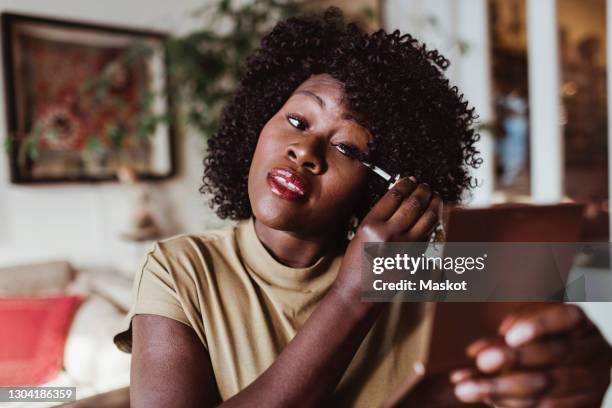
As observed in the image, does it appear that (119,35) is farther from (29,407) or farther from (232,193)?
(29,407)

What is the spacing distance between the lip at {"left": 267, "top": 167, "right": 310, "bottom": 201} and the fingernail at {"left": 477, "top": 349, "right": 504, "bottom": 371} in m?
0.29

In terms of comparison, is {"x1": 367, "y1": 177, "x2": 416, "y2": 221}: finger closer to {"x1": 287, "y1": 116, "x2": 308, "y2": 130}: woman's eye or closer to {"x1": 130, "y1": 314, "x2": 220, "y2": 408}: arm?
{"x1": 287, "y1": 116, "x2": 308, "y2": 130}: woman's eye

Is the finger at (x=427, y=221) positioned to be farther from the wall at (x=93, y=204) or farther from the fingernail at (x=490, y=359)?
the wall at (x=93, y=204)

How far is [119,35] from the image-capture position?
7.77 ft

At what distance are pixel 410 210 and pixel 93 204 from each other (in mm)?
2081

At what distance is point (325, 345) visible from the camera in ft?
1.79

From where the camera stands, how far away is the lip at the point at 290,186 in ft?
2.09

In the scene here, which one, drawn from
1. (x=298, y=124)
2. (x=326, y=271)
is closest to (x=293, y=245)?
(x=326, y=271)

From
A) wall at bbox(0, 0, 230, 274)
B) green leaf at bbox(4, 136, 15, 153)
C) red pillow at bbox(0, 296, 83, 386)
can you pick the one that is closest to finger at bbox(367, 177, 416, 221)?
red pillow at bbox(0, 296, 83, 386)

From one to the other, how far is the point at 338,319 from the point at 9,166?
1.99 metres

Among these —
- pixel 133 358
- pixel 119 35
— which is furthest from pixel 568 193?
pixel 119 35

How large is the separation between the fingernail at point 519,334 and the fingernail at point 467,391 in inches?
2.0

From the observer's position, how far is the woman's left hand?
0.44 meters

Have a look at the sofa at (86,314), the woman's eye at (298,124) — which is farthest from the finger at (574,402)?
the sofa at (86,314)
